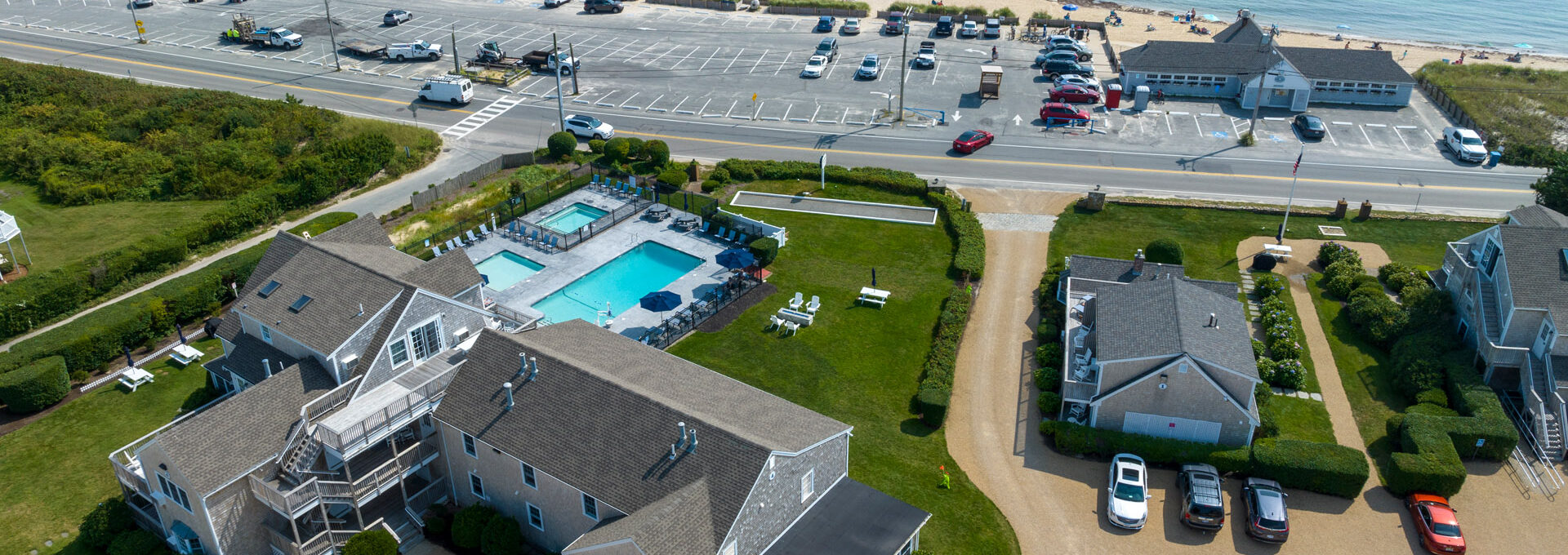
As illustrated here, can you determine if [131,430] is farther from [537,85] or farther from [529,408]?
[537,85]

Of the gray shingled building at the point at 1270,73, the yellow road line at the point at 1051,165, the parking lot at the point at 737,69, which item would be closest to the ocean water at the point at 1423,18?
the parking lot at the point at 737,69

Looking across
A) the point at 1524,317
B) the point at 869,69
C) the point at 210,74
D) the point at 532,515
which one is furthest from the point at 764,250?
the point at 210,74

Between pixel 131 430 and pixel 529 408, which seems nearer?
pixel 529 408

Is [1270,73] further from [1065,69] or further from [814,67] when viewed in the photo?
A: [814,67]

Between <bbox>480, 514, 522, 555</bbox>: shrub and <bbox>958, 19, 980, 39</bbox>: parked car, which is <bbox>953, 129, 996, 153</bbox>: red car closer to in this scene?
<bbox>958, 19, 980, 39</bbox>: parked car

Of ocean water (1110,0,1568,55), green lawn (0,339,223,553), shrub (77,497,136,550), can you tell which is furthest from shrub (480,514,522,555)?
ocean water (1110,0,1568,55)

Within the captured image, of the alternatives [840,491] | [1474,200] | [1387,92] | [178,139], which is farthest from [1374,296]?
[178,139]
